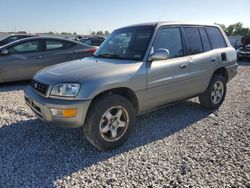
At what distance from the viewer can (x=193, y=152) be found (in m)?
3.67

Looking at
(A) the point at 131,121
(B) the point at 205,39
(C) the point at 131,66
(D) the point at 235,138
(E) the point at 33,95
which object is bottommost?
(D) the point at 235,138

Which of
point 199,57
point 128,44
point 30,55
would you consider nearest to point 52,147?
point 128,44

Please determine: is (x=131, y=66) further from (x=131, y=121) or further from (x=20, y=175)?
(x=20, y=175)

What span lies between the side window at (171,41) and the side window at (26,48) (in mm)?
4980

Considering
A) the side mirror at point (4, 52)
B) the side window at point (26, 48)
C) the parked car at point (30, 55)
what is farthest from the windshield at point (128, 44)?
the side mirror at point (4, 52)

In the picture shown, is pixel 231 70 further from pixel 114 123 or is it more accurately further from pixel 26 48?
pixel 26 48

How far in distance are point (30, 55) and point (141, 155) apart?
562 cm

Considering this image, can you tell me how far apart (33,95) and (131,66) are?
1.50 metres

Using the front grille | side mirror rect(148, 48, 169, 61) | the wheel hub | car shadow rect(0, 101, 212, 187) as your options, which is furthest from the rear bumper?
the front grille

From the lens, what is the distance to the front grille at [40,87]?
11.7 ft

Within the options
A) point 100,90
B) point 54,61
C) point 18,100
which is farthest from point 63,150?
point 54,61

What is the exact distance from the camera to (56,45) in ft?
27.3

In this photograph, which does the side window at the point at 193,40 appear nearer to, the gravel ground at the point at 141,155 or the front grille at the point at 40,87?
the gravel ground at the point at 141,155

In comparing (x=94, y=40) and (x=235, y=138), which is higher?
(x=94, y=40)
